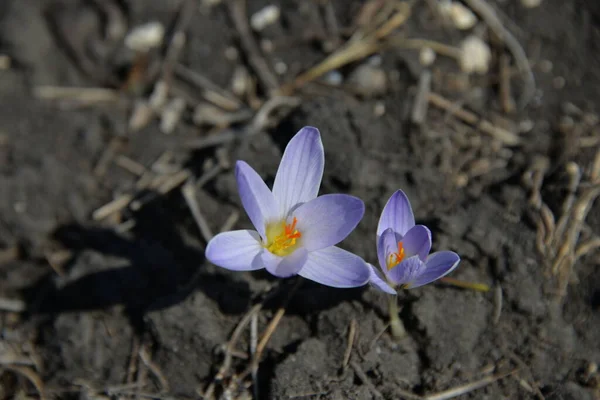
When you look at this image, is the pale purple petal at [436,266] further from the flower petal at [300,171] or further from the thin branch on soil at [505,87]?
the thin branch on soil at [505,87]

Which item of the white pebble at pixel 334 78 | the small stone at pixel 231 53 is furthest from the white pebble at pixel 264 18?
the white pebble at pixel 334 78

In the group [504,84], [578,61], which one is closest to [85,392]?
[504,84]

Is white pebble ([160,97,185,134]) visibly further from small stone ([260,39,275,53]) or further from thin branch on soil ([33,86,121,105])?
small stone ([260,39,275,53])

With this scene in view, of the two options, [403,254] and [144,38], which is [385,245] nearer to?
[403,254]

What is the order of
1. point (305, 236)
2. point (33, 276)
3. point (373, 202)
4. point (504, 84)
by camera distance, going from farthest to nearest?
1. point (504, 84)
2. point (33, 276)
3. point (373, 202)
4. point (305, 236)

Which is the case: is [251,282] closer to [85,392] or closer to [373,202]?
[373,202]

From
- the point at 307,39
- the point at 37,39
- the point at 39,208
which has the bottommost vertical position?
the point at 39,208
